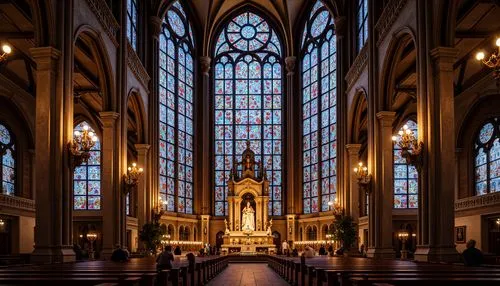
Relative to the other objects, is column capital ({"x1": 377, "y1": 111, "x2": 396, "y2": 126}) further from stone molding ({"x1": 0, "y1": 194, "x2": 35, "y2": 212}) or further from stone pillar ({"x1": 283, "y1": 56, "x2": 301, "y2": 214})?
stone pillar ({"x1": 283, "y1": 56, "x2": 301, "y2": 214})

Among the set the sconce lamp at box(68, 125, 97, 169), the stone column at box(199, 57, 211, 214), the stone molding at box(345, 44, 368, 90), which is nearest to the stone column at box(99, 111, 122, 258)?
the sconce lamp at box(68, 125, 97, 169)

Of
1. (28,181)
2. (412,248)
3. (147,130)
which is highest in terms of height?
(147,130)

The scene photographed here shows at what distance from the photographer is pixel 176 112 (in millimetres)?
46812

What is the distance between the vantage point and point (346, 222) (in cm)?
3338

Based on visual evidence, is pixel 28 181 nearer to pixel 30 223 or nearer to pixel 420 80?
pixel 30 223

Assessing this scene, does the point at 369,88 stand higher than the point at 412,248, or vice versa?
the point at 369,88

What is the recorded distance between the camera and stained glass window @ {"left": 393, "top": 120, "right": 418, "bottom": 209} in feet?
133

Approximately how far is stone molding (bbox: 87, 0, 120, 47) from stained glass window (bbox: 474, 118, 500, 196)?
18.1 metres

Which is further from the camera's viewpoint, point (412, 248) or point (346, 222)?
point (412, 248)

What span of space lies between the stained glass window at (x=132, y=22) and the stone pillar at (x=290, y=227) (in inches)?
716

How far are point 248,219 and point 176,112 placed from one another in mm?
9111

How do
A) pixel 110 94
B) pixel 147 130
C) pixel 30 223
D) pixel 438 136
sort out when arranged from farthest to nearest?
1. pixel 147 130
2. pixel 30 223
3. pixel 110 94
4. pixel 438 136

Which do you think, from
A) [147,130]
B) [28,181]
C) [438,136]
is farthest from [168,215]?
[438,136]

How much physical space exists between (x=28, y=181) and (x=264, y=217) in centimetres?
1793
